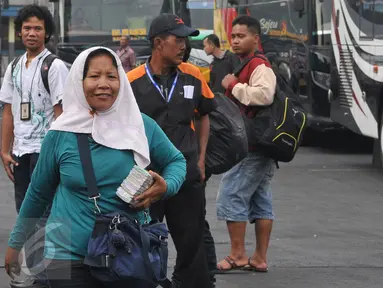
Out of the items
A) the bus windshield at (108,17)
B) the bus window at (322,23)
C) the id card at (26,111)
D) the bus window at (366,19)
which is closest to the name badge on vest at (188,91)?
the id card at (26,111)

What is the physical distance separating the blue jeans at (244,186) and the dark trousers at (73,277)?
3.35 meters

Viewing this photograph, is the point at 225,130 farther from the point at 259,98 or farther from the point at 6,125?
the point at 6,125

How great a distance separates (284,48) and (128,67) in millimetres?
4632

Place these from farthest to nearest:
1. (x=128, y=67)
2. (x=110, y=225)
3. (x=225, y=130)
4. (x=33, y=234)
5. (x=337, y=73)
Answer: (x=128, y=67) < (x=337, y=73) < (x=225, y=130) < (x=33, y=234) < (x=110, y=225)

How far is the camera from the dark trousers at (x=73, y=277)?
4406 millimetres

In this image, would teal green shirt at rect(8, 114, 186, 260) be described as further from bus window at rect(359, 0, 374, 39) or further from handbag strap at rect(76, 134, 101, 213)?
bus window at rect(359, 0, 374, 39)

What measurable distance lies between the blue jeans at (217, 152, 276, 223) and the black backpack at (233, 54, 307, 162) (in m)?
0.10

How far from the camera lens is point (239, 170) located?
7805mm

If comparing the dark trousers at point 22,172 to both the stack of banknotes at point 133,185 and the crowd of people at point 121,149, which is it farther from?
the stack of banknotes at point 133,185

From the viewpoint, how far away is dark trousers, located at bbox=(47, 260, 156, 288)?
4.41 meters

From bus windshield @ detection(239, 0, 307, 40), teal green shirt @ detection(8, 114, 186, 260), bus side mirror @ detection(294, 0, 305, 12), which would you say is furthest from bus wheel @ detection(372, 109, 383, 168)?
teal green shirt @ detection(8, 114, 186, 260)

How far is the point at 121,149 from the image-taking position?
14.8ft

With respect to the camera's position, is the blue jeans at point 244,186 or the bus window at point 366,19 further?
the bus window at point 366,19

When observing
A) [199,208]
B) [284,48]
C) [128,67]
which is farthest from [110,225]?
[128,67]
